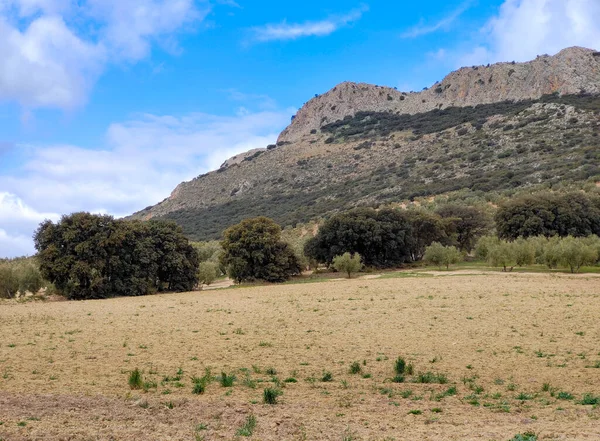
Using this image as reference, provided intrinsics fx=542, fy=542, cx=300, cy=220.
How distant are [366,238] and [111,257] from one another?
1017 inches

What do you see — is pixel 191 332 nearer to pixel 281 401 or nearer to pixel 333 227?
pixel 281 401

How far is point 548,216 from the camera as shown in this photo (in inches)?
2276

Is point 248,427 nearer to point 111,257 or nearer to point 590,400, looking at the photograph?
point 590,400

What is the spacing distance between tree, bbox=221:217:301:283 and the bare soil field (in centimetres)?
1914

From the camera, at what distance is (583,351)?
17016 millimetres

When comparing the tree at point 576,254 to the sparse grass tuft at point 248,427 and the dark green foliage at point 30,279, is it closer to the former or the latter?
the sparse grass tuft at point 248,427

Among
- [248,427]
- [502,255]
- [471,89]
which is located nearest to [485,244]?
[502,255]

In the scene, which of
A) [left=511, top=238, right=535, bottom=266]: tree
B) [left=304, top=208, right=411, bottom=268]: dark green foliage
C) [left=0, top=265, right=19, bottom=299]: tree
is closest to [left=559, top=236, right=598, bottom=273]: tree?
[left=511, top=238, right=535, bottom=266]: tree

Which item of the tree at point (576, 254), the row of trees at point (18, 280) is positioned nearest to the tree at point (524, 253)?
the tree at point (576, 254)

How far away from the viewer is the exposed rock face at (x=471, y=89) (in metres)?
133

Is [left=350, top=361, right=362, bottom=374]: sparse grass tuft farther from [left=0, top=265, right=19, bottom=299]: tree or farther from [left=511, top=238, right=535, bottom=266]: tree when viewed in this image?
[left=0, top=265, right=19, bottom=299]: tree

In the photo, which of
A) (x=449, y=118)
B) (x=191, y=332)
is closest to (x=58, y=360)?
(x=191, y=332)

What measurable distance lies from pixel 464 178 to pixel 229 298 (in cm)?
6881

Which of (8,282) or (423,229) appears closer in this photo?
(8,282)
